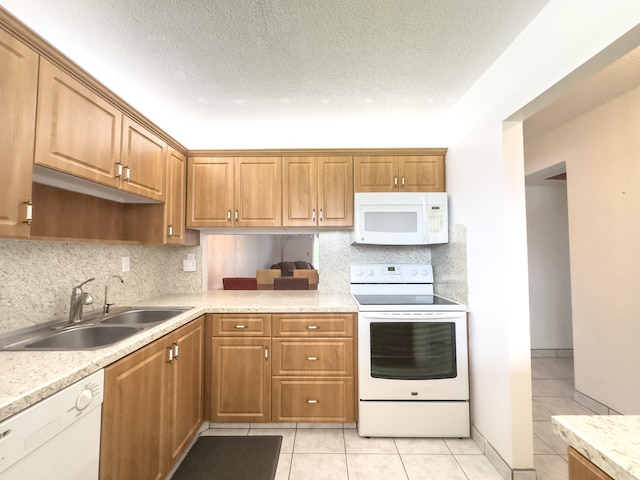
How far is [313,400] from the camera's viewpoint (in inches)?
84.1

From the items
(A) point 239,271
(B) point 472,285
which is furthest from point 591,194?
(A) point 239,271

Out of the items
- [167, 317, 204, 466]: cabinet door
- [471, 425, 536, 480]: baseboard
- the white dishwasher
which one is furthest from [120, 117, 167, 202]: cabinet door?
[471, 425, 536, 480]: baseboard

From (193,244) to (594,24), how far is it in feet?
9.43

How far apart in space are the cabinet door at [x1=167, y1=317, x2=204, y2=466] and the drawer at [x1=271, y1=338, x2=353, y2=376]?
1.69ft

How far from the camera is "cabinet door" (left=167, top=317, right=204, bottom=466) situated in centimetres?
169

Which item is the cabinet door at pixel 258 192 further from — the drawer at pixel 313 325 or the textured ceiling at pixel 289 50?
the drawer at pixel 313 325

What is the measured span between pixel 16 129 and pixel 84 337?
1.10 metres

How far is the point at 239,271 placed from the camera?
4895mm

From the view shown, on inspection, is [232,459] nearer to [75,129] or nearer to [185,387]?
[185,387]

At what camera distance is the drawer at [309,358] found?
2146 mm

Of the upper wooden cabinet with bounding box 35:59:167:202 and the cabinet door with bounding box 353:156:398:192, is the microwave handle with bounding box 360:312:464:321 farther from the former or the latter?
the upper wooden cabinet with bounding box 35:59:167:202

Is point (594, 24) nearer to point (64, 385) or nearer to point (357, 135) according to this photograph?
point (357, 135)

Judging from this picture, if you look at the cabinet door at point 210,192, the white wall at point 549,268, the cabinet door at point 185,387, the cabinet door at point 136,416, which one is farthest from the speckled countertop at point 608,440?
the white wall at point 549,268

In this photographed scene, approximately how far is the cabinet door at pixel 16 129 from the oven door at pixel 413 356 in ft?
6.19
